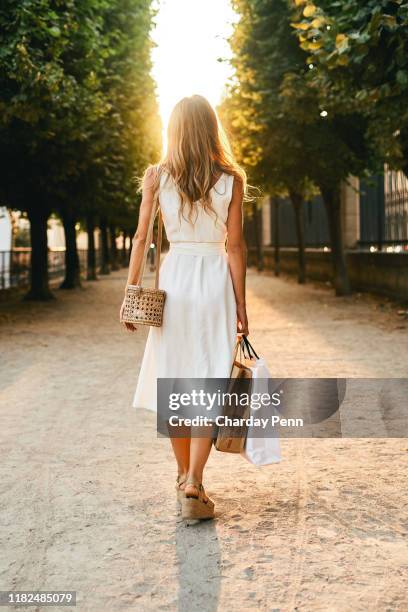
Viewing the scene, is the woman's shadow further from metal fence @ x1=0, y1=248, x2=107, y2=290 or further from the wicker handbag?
metal fence @ x1=0, y1=248, x2=107, y2=290

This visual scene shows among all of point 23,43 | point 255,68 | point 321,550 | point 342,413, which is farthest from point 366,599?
point 255,68

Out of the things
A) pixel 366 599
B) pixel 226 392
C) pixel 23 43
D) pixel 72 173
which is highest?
pixel 23 43

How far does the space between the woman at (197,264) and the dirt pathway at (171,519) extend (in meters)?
0.39

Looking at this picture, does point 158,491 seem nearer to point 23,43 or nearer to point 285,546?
point 285,546

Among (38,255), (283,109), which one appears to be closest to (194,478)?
(283,109)

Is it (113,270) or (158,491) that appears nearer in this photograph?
(158,491)

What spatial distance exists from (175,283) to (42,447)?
7.53 ft

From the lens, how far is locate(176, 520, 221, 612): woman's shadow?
3.57 metres

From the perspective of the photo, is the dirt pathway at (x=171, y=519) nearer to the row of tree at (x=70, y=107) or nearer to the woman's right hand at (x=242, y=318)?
the woman's right hand at (x=242, y=318)

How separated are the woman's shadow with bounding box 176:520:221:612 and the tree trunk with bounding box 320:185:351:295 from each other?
17122mm

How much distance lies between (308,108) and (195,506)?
13674 millimetres

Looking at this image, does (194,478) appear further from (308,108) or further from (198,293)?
(308,108)

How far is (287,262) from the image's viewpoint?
118 ft

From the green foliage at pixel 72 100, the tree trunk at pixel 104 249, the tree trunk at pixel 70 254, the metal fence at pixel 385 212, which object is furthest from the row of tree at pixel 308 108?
the tree trunk at pixel 104 249
